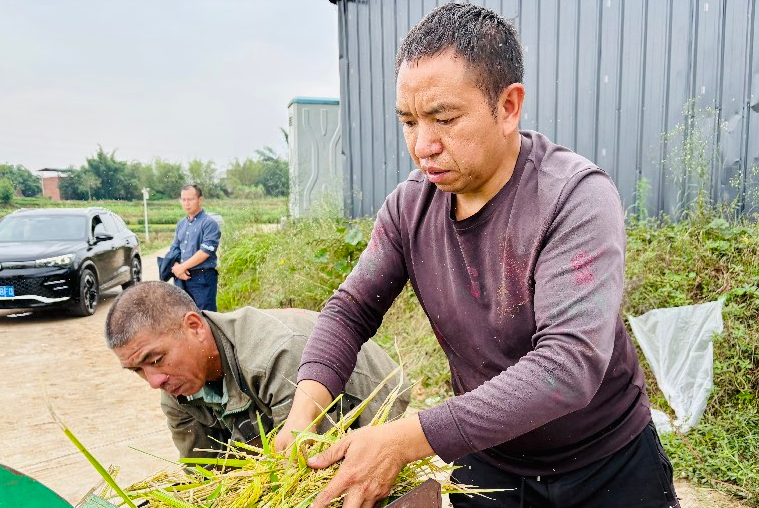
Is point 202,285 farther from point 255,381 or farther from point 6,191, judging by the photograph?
point 6,191

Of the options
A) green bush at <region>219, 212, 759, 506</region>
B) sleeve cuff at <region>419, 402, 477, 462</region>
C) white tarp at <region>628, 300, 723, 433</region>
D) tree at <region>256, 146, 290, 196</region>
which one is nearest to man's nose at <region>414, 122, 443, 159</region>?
sleeve cuff at <region>419, 402, 477, 462</region>

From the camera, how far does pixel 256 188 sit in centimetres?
1084

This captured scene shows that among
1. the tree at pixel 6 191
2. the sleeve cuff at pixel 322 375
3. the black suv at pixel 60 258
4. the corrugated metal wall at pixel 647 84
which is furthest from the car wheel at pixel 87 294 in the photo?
the sleeve cuff at pixel 322 375

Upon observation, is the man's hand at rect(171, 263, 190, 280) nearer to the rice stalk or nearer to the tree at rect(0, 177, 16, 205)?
the rice stalk

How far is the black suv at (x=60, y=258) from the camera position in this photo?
9086 millimetres

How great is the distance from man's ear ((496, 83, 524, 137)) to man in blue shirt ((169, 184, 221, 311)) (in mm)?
5784

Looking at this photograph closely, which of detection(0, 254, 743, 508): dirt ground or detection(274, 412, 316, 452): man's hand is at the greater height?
detection(274, 412, 316, 452): man's hand

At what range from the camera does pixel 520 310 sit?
4.79 ft

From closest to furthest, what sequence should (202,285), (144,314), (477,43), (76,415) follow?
(477,43) < (144,314) < (76,415) < (202,285)

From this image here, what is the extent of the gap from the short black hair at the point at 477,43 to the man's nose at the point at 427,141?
0.13 meters

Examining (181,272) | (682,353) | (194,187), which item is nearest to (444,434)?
(682,353)

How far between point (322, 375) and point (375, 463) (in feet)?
1.59

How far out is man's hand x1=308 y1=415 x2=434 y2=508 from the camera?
1204mm

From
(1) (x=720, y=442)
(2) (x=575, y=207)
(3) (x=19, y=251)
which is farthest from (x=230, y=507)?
(3) (x=19, y=251)
